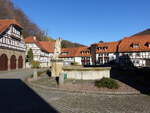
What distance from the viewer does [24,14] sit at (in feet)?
283

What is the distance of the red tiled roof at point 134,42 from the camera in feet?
150

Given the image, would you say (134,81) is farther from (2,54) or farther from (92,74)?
(2,54)

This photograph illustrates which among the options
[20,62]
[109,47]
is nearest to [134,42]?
[109,47]

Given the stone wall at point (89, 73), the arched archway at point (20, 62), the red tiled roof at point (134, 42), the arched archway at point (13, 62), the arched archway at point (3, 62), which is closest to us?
the stone wall at point (89, 73)

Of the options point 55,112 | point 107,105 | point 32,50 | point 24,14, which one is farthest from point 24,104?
point 24,14

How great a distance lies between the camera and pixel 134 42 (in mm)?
47531

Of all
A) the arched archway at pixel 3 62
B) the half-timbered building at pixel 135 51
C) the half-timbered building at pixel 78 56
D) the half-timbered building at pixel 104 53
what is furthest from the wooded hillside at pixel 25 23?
the arched archway at pixel 3 62

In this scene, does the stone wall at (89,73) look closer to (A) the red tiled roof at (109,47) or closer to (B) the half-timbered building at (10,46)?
(B) the half-timbered building at (10,46)

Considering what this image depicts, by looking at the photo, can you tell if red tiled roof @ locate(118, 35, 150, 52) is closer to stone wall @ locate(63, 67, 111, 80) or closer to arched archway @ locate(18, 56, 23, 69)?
arched archway @ locate(18, 56, 23, 69)

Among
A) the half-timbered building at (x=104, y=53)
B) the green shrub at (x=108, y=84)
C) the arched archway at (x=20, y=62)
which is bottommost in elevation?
the green shrub at (x=108, y=84)

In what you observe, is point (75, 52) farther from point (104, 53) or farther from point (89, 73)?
point (89, 73)

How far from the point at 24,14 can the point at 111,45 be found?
49.7 metres

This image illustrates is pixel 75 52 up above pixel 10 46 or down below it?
below

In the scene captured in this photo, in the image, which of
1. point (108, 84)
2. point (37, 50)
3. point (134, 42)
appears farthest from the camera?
point (37, 50)
